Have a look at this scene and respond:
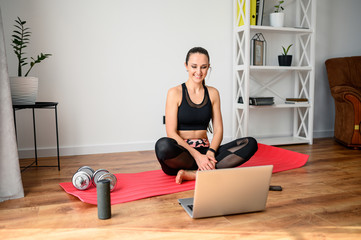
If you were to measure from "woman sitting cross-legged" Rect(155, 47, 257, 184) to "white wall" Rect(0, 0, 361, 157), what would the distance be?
1095 mm

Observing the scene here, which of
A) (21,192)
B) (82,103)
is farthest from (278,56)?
(21,192)

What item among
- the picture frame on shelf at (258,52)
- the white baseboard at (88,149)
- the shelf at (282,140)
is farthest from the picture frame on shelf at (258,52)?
the white baseboard at (88,149)

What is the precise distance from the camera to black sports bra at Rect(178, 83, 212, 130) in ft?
6.88

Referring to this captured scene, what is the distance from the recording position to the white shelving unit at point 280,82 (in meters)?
3.36

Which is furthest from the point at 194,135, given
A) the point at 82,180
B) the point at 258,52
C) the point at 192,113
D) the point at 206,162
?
the point at 258,52

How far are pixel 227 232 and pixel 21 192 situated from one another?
1.22m

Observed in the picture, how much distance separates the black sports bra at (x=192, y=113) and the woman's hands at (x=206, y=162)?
0.81ft

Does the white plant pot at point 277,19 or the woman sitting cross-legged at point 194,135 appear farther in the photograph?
the white plant pot at point 277,19

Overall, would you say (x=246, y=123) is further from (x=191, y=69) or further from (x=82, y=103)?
(x=82, y=103)

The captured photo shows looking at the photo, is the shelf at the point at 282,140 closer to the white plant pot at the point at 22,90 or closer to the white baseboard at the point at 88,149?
the white baseboard at the point at 88,149

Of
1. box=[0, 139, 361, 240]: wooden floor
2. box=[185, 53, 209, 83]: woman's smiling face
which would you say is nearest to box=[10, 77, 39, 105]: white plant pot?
box=[0, 139, 361, 240]: wooden floor

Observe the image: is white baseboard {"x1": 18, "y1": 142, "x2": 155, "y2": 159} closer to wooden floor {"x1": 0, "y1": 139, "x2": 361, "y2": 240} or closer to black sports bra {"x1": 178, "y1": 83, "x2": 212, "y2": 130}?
wooden floor {"x1": 0, "y1": 139, "x2": 361, "y2": 240}

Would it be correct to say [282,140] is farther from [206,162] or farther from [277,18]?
[206,162]

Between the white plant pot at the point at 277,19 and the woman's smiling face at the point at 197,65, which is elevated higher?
the white plant pot at the point at 277,19
